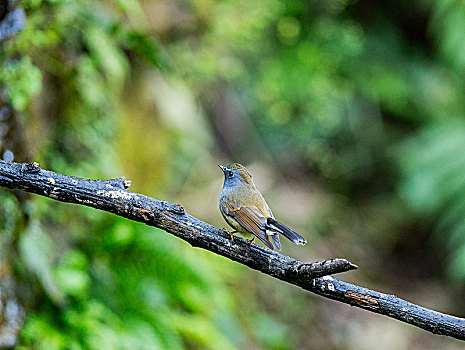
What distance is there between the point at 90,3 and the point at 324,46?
11.8 ft

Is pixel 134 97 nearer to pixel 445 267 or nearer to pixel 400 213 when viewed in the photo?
pixel 400 213

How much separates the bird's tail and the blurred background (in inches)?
64.1

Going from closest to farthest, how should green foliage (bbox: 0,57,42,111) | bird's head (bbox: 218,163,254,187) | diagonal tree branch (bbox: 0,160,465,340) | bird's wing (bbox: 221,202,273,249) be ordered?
diagonal tree branch (bbox: 0,160,465,340)
bird's wing (bbox: 221,202,273,249)
bird's head (bbox: 218,163,254,187)
green foliage (bbox: 0,57,42,111)

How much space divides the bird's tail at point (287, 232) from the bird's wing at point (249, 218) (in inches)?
1.2

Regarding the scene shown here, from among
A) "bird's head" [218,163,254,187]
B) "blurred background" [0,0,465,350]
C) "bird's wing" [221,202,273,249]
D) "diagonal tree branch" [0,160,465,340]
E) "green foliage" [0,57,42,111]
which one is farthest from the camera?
"blurred background" [0,0,465,350]

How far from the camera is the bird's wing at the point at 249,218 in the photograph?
1968 mm

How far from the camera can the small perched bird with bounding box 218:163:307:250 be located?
1.97 m

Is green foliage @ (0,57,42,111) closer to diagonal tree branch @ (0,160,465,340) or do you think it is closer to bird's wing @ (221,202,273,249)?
diagonal tree branch @ (0,160,465,340)

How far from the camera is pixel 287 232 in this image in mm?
1863

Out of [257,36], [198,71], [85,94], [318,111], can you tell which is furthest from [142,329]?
[318,111]

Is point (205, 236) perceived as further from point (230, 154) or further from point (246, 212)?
point (230, 154)

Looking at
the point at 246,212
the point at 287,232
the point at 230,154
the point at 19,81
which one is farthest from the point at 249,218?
the point at 230,154

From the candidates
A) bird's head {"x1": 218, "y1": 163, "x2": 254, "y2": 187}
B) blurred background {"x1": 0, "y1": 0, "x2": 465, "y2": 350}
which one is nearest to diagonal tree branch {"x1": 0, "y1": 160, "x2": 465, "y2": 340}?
bird's head {"x1": 218, "y1": 163, "x2": 254, "y2": 187}

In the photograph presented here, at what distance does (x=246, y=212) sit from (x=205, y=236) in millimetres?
361
